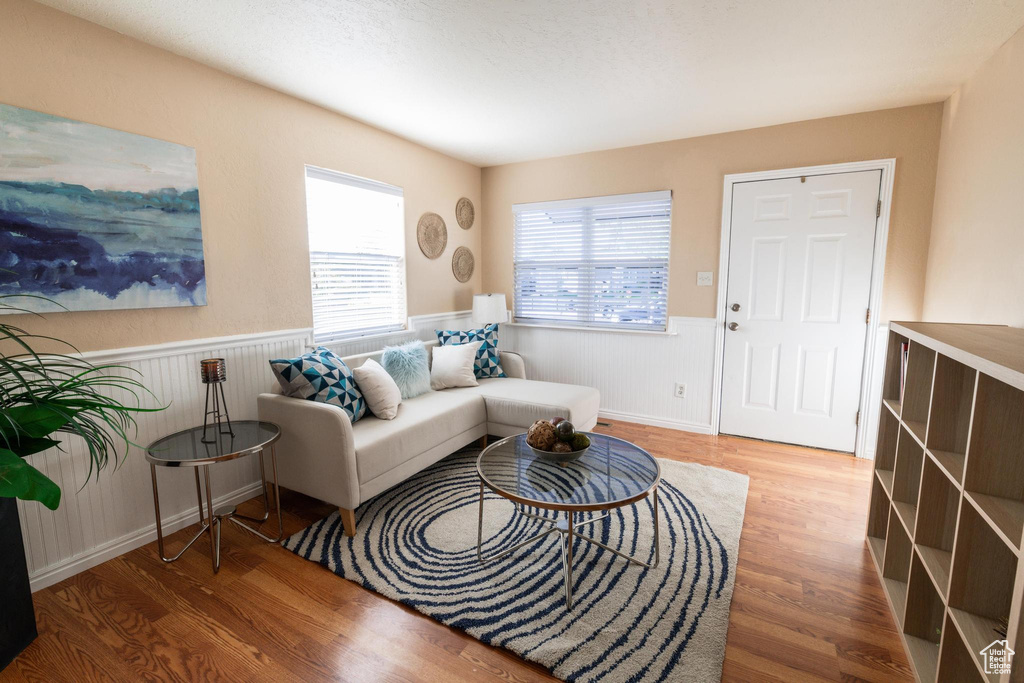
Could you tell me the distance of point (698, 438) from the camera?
378cm

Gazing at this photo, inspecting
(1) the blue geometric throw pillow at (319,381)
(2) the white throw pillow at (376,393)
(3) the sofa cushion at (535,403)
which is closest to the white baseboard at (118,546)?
(1) the blue geometric throw pillow at (319,381)

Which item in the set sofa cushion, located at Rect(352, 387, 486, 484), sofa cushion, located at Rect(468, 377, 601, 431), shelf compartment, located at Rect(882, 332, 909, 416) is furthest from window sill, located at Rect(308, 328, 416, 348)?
shelf compartment, located at Rect(882, 332, 909, 416)

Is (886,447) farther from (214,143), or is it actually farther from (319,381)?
(214,143)

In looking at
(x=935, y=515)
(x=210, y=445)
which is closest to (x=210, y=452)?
(x=210, y=445)

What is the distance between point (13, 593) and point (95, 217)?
149cm

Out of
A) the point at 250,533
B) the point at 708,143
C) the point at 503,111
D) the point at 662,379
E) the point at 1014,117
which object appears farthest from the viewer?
the point at 662,379

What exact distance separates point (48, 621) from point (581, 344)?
369cm

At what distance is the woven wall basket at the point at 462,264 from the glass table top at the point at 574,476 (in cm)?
242

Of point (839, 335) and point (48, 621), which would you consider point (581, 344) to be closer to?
point (839, 335)

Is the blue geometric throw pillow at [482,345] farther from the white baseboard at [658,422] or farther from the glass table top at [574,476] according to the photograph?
the glass table top at [574,476]

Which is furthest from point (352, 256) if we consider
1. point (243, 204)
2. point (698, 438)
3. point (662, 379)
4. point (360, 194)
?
point (698, 438)

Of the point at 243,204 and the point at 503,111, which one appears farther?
the point at 503,111

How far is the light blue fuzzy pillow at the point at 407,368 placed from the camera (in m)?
3.19

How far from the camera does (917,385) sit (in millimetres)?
1828
